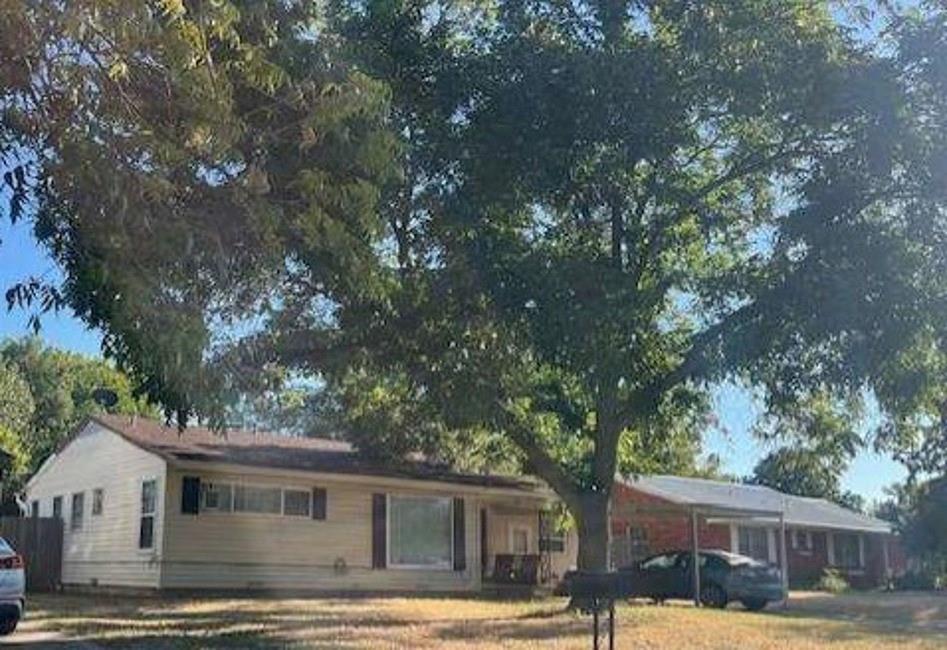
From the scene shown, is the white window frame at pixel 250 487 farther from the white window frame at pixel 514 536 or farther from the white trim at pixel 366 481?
the white window frame at pixel 514 536

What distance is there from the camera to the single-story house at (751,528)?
3491 cm

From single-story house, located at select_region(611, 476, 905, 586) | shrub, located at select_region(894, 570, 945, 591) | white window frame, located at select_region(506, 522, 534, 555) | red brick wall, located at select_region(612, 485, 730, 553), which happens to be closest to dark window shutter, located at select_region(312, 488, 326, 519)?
white window frame, located at select_region(506, 522, 534, 555)

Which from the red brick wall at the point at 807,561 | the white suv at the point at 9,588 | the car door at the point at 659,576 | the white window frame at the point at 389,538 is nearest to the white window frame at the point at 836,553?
the red brick wall at the point at 807,561

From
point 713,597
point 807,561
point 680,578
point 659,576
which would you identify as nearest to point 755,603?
point 713,597

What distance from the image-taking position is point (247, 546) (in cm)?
2653

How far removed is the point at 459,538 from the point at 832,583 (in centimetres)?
1906

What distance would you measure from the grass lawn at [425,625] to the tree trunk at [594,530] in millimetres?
1064

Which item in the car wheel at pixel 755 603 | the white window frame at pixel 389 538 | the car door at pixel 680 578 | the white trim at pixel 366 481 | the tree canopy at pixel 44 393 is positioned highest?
the tree canopy at pixel 44 393

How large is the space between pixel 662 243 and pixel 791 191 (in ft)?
6.97

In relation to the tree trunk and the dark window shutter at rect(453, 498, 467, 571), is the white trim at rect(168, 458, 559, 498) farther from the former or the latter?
the tree trunk

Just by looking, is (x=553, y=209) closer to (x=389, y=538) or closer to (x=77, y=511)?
(x=389, y=538)

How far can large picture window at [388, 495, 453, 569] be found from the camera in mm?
29344

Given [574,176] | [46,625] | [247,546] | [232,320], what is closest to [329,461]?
[247,546]

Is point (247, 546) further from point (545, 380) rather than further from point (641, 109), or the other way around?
point (641, 109)
